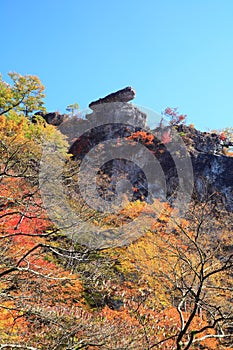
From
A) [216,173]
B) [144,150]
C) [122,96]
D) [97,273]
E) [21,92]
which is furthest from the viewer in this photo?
[122,96]

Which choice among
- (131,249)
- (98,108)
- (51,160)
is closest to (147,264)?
(131,249)

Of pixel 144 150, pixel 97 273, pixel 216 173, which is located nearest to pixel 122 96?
pixel 144 150

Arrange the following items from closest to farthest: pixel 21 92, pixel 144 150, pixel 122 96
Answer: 1. pixel 21 92
2. pixel 144 150
3. pixel 122 96

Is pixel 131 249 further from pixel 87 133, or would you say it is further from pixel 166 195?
pixel 87 133

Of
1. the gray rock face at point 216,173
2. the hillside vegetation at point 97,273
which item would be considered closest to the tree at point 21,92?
the hillside vegetation at point 97,273

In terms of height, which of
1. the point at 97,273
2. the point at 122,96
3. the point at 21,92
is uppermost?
the point at 122,96

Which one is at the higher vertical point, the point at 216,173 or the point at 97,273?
the point at 216,173

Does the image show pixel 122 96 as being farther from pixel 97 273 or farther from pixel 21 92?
pixel 97 273

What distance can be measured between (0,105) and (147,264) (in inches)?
505

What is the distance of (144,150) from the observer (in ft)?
88.1

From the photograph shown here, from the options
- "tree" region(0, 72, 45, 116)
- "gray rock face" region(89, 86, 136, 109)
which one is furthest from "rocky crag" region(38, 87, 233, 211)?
"tree" region(0, 72, 45, 116)

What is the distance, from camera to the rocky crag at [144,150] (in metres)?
24.8

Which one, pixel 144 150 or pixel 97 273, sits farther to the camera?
pixel 144 150

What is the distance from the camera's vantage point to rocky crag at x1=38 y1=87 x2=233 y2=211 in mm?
24750
